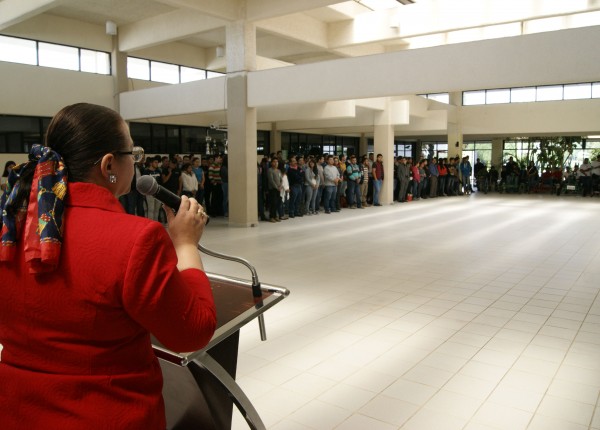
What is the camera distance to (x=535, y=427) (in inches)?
113

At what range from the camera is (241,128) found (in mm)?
10828

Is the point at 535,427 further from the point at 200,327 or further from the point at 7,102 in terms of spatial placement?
the point at 7,102

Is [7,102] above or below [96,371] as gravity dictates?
above

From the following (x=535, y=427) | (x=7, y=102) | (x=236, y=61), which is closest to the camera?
(x=535, y=427)

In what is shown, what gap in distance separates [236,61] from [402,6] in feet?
12.5

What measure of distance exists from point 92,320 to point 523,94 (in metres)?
23.5

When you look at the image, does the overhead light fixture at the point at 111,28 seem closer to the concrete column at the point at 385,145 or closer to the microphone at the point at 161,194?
the concrete column at the point at 385,145

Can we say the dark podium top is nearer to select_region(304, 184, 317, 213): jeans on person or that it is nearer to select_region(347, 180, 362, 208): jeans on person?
select_region(304, 184, 317, 213): jeans on person

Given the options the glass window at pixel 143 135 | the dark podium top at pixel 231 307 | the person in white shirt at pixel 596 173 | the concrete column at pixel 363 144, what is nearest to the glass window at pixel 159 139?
the glass window at pixel 143 135

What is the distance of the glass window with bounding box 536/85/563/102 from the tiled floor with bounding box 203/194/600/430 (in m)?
13.8

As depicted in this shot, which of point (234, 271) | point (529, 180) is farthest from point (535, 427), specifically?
point (529, 180)

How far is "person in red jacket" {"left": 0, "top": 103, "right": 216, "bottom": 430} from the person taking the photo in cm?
109

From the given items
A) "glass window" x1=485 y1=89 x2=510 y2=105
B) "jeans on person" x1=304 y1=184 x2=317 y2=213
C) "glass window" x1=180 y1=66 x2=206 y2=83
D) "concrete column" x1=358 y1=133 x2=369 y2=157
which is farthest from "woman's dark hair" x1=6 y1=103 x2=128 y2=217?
"concrete column" x1=358 y1=133 x2=369 y2=157

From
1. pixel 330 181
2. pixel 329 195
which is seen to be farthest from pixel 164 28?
pixel 329 195
